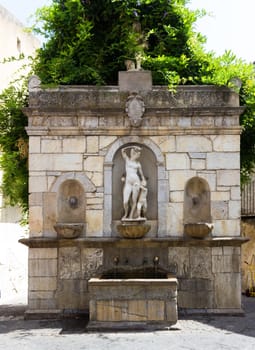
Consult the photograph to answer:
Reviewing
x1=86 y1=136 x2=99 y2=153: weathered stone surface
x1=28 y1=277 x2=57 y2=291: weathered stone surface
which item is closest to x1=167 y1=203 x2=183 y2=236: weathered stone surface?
x1=86 y1=136 x2=99 y2=153: weathered stone surface

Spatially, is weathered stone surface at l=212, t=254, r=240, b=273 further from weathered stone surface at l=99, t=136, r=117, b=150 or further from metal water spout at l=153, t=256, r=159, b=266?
Answer: weathered stone surface at l=99, t=136, r=117, b=150

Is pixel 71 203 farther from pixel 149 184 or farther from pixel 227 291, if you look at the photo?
pixel 227 291

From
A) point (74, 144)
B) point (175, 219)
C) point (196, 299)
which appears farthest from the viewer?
point (74, 144)

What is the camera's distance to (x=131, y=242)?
31.3ft

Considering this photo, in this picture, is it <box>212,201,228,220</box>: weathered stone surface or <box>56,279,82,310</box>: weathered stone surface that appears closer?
<box>56,279,82,310</box>: weathered stone surface

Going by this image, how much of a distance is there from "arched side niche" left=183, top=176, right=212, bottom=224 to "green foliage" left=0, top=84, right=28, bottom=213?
374 cm

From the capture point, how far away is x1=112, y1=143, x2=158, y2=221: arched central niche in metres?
9.82

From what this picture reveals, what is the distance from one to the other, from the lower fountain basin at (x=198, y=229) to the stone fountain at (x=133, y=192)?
3cm

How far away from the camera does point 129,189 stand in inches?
379

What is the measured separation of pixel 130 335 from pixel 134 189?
2.79m

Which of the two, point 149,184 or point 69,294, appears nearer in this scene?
point 69,294

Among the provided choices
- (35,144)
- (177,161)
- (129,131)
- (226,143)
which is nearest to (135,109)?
(129,131)

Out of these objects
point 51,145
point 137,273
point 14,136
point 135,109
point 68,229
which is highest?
point 135,109

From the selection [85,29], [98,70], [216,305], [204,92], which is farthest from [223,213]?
[85,29]
